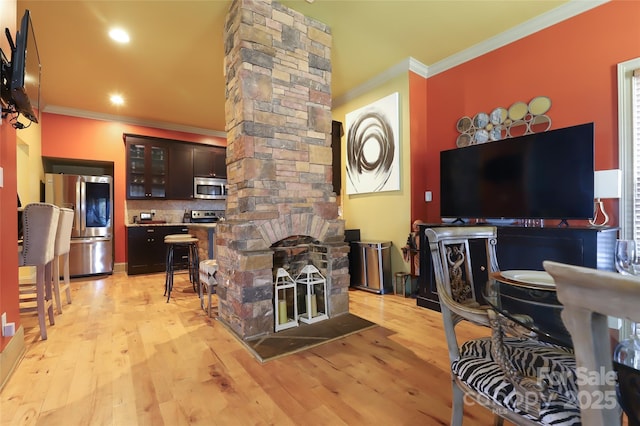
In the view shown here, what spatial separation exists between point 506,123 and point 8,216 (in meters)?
4.29

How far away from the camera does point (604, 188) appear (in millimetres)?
2402

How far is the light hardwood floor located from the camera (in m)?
1.50

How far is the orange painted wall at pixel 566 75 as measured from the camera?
8.11 ft

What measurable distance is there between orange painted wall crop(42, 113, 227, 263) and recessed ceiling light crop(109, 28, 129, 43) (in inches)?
111

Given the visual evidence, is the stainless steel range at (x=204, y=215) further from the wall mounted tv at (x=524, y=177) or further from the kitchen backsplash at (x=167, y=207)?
the wall mounted tv at (x=524, y=177)

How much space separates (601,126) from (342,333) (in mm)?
2805

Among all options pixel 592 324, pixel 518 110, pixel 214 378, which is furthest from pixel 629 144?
pixel 214 378

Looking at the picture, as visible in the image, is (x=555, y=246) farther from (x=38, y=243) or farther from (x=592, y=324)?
(x=38, y=243)

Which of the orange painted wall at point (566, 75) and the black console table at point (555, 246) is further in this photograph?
the orange painted wall at point (566, 75)

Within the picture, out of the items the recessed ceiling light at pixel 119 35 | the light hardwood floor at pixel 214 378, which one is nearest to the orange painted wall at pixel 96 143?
the recessed ceiling light at pixel 119 35

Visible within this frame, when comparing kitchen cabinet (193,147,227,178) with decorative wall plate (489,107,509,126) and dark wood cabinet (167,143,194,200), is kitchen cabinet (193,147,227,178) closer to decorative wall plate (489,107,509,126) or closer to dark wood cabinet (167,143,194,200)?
dark wood cabinet (167,143,194,200)

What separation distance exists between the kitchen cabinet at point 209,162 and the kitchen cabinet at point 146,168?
0.55 metres

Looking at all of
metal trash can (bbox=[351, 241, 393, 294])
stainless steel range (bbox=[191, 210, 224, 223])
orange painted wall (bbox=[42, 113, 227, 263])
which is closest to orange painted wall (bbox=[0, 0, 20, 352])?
metal trash can (bbox=[351, 241, 393, 294])

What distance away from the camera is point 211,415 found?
4.91ft
